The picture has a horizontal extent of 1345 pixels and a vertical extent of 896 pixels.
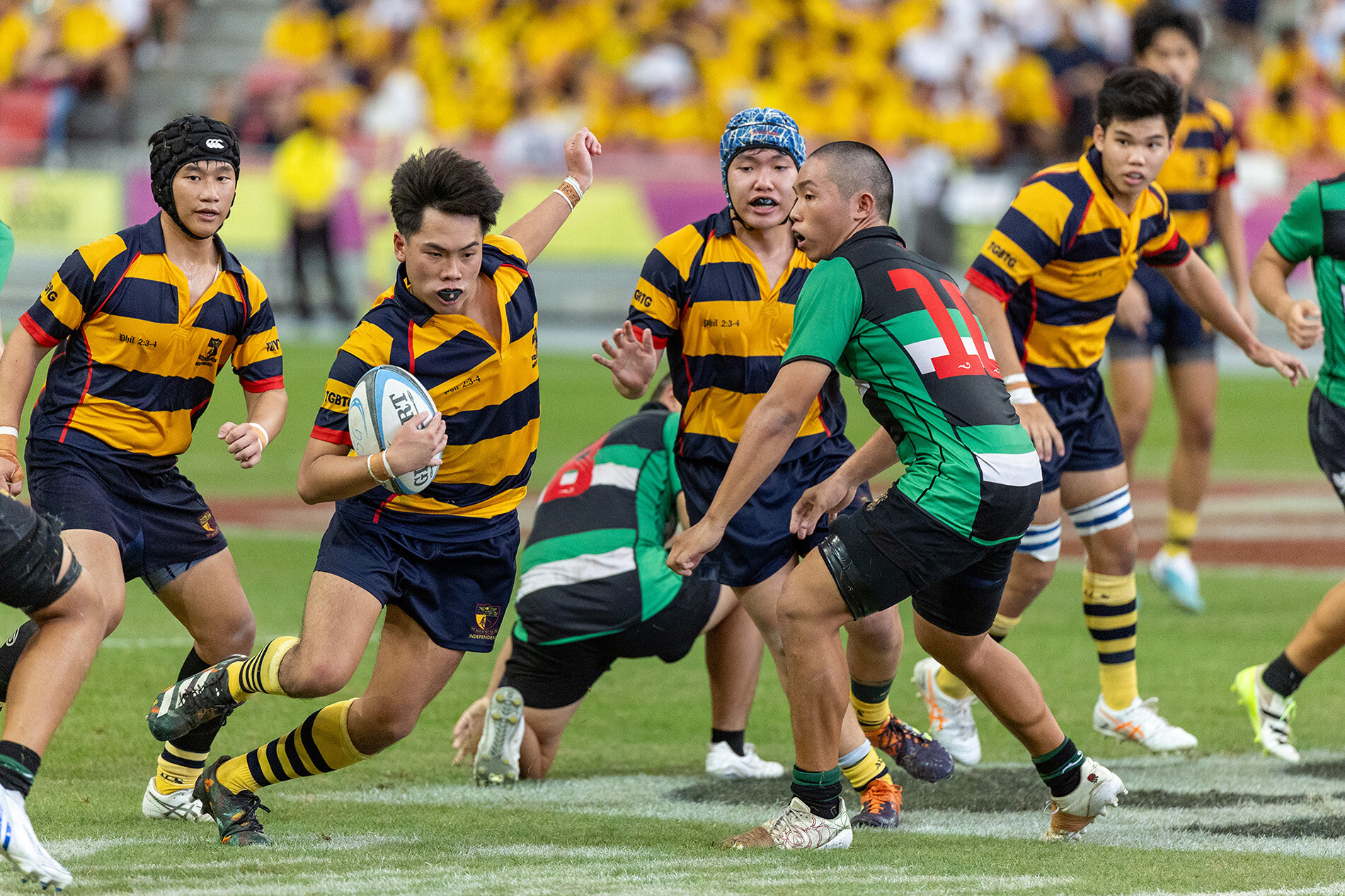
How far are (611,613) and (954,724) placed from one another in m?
1.35

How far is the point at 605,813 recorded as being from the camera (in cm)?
539

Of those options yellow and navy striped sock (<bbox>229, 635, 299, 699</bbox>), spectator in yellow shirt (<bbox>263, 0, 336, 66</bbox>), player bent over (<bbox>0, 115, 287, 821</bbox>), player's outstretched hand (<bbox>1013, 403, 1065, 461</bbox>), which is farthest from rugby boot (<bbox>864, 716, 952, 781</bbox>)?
spectator in yellow shirt (<bbox>263, 0, 336, 66</bbox>)

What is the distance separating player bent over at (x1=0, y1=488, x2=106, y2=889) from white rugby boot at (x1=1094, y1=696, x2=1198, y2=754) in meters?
3.68

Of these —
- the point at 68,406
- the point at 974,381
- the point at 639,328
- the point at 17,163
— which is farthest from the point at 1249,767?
the point at 17,163

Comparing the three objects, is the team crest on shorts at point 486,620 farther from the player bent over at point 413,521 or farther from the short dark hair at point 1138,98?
the short dark hair at point 1138,98

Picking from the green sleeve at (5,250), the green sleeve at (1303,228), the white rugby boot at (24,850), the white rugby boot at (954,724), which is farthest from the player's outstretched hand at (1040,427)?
the white rugby boot at (24,850)

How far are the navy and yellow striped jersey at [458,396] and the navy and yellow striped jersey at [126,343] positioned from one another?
0.52 metres

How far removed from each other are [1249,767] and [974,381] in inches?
86.4

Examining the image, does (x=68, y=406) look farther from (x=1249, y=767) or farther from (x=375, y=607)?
(x=1249, y=767)

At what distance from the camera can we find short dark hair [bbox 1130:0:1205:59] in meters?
8.16

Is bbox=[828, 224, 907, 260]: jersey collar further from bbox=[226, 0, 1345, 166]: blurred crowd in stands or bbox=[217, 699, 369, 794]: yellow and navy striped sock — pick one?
bbox=[226, 0, 1345, 166]: blurred crowd in stands

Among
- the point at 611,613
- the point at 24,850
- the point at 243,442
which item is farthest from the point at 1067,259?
the point at 24,850

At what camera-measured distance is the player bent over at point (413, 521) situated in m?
4.82

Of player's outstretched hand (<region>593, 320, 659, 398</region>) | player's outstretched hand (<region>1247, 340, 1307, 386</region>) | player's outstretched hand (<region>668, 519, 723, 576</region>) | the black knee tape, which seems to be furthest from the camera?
player's outstretched hand (<region>1247, 340, 1307, 386</region>)
